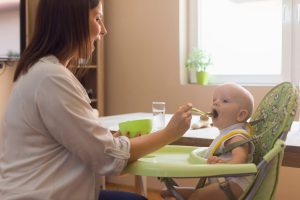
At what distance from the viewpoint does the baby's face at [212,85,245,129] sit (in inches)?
54.5

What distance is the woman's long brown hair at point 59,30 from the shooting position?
110cm

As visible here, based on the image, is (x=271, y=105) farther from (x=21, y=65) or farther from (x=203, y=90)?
(x=203, y=90)

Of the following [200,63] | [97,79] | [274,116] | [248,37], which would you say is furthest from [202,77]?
[274,116]

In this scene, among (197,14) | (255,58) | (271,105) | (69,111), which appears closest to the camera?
(69,111)

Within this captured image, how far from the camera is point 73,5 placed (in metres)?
1.10

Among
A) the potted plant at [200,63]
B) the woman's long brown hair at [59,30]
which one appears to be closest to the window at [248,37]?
the potted plant at [200,63]

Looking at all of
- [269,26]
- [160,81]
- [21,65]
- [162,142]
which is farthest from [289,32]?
[21,65]

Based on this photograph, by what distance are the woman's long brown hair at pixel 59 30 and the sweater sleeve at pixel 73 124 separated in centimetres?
12

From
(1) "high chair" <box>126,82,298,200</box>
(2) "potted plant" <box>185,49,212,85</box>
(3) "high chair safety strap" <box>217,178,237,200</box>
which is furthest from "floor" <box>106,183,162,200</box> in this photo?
(3) "high chair safety strap" <box>217,178,237,200</box>

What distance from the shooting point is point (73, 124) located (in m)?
1.03

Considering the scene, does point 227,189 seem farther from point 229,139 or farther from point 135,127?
point 135,127

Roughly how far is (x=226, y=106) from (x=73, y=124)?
23.2 inches

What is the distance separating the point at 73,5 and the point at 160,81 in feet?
7.67

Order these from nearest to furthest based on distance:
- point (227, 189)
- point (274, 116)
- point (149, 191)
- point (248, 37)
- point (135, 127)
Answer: point (227, 189) < point (274, 116) < point (135, 127) < point (248, 37) < point (149, 191)
